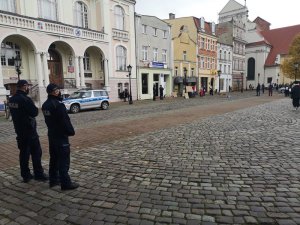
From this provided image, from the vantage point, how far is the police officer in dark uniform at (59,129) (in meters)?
4.37

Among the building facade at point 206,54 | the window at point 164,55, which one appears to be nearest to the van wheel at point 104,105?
the window at point 164,55

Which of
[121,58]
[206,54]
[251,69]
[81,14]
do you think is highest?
[81,14]

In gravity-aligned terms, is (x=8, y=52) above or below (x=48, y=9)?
below

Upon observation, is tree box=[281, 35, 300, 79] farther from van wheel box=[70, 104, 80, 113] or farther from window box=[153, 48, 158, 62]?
van wheel box=[70, 104, 80, 113]

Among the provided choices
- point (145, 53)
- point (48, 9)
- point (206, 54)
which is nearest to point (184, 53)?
point (206, 54)

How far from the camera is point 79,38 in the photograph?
1040 inches

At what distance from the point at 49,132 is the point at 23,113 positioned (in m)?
0.71

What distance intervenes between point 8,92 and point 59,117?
19.5 m

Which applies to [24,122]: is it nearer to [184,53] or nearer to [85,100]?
[85,100]

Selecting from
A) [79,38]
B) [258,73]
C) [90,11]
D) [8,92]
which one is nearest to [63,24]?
[79,38]

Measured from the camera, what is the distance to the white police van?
19.1 meters

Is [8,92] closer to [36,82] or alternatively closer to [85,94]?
[36,82]

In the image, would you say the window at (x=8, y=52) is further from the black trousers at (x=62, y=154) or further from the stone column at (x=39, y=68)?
the black trousers at (x=62, y=154)

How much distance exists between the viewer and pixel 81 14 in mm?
28625
